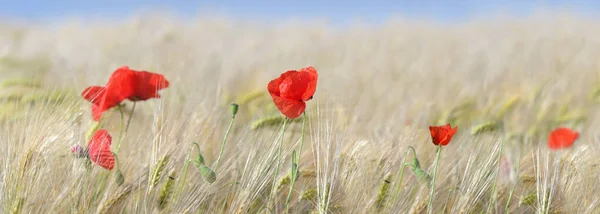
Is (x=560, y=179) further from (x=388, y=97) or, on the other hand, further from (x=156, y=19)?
(x=156, y=19)

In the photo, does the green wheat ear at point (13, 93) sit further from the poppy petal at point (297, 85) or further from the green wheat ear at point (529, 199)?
the green wheat ear at point (529, 199)

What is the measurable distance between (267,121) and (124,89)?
15.7 inches

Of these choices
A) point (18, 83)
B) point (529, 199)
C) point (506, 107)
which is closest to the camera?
point (529, 199)

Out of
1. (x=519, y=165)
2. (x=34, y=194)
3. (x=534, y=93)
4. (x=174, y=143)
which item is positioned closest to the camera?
(x=34, y=194)

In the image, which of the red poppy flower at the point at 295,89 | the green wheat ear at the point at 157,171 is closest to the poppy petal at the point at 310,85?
the red poppy flower at the point at 295,89

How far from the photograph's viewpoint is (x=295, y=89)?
175cm

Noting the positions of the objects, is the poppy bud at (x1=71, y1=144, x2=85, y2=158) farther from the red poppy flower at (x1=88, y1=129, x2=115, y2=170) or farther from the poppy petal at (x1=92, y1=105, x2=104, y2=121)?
the poppy petal at (x1=92, y1=105, x2=104, y2=121)

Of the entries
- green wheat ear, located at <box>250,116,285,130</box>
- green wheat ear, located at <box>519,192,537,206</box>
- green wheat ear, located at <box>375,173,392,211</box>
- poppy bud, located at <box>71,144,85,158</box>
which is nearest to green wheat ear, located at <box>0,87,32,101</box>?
poppy bud, located at <box>71,144,85,158</box>

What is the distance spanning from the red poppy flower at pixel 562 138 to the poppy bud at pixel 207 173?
44.8 inches

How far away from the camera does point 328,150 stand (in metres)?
1.85

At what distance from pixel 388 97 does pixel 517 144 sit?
143 centimetres

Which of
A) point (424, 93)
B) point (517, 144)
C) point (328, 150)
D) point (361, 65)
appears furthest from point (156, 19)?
point (328, 150)

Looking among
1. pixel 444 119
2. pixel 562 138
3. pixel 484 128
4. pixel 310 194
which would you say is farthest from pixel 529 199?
pixel 444 119

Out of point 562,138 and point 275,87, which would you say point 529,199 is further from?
point 275,87
